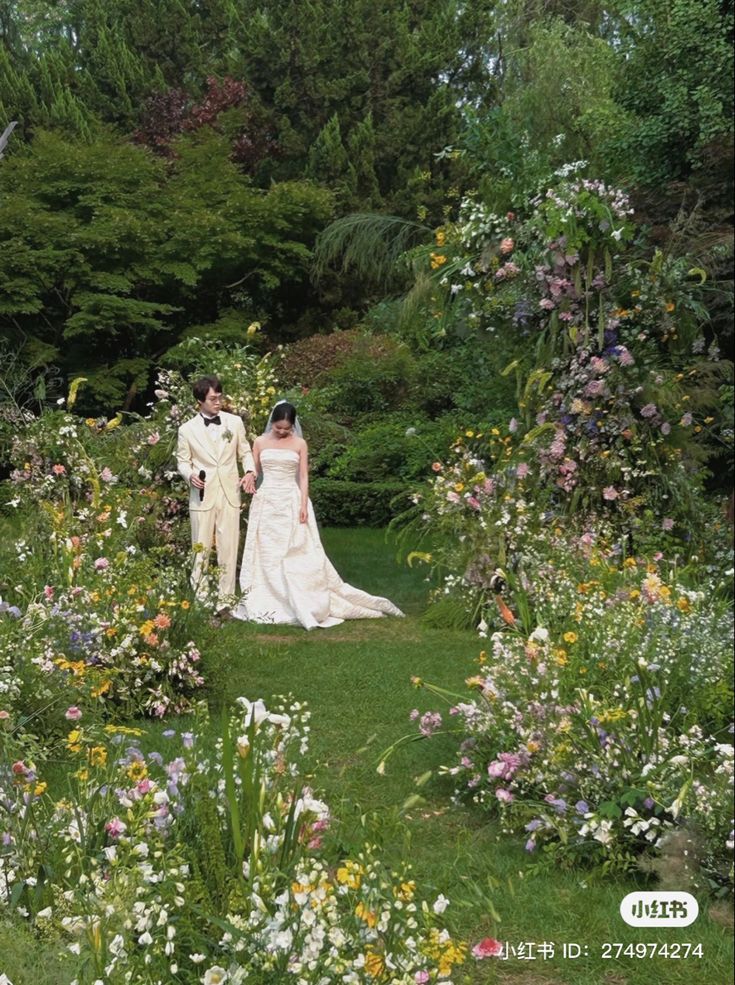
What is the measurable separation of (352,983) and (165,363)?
19638 mm

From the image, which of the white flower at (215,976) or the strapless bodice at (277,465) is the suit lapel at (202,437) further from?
the white flower at (215,976)

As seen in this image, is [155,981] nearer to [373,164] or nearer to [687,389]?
[687,389]

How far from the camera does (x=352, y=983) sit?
8.09 ft

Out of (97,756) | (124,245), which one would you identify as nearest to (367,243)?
(124,245)

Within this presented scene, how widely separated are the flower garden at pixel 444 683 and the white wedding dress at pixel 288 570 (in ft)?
2.00

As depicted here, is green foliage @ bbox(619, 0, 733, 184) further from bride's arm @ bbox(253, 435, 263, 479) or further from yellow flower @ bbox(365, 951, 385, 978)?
yellow flower @ bbox(365, 951, 385, 978)

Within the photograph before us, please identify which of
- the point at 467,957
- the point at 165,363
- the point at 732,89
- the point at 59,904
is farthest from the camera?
the point at 165,363

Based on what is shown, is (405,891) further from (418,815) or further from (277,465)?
(277,465)

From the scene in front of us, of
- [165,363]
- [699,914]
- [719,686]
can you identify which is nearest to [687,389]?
[719,686]

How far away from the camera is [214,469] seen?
924 cm

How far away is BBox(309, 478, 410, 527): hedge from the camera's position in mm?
16078

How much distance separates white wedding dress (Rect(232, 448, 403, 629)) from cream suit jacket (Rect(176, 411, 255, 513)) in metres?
0.27

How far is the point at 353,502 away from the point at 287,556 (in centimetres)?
701

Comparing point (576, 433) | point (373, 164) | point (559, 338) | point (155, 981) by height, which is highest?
point (373, 164)
